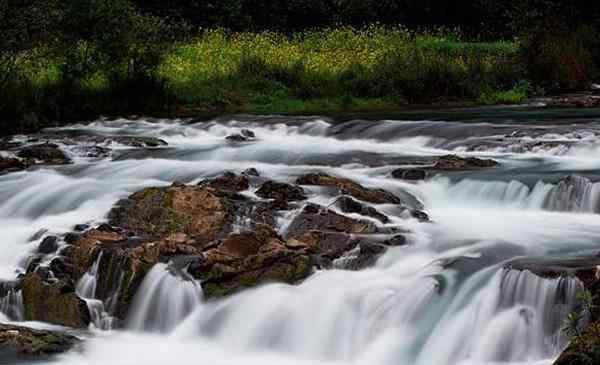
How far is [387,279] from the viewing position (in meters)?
9.69

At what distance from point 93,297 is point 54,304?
0.52m

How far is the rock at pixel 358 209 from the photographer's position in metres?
11.6

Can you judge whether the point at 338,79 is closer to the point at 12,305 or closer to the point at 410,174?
the point at 410,174

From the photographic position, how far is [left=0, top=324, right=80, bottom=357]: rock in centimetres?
886

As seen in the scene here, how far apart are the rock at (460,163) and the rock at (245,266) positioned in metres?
4.92

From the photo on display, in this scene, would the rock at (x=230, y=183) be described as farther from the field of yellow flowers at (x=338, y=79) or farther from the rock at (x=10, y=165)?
the field of yellow flowers at (x=338, y=79)

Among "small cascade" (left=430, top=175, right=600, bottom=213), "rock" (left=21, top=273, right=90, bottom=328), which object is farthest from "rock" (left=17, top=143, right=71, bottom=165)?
"small cascade" (left=430, top=175, right=600, bottom=213)

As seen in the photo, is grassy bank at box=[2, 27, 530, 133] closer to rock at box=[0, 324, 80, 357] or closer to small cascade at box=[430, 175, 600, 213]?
small cascade at box=[430, 175, 600, 213]

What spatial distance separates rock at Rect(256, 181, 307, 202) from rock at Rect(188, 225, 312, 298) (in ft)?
6.66

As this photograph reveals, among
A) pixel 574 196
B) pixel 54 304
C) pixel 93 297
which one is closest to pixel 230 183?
pixel 93 297

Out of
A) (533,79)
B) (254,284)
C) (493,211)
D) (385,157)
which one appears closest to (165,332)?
(254,284)

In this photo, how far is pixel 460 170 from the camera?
14.3 m

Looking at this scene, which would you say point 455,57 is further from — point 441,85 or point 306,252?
point 306,252

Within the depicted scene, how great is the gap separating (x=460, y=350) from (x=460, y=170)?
245 inches
